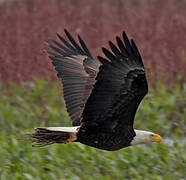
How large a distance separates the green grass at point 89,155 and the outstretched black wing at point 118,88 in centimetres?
63

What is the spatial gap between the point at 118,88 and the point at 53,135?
83cm

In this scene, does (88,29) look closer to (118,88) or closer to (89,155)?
(89,155)

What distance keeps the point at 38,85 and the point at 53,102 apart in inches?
23.2

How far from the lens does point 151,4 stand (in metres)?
12.2

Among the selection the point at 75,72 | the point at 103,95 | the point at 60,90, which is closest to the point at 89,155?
the point at 75,72

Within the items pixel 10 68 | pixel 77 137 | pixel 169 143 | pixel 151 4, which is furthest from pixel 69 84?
pixel 151 4

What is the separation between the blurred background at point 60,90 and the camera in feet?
19.6

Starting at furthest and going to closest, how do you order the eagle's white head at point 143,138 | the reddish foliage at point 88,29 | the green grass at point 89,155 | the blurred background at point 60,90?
1. the reddish foliage at point 88,29
2. the blurred background at point 60,90
3. the green grass at point 89,155
4. the eagle's white head at point 143,138

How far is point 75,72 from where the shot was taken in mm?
6098

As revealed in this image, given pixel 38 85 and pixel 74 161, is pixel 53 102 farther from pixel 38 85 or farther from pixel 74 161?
pixel 74 161

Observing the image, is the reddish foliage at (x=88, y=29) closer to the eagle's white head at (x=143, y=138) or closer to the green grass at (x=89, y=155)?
the green grass at (x=89, y=155)

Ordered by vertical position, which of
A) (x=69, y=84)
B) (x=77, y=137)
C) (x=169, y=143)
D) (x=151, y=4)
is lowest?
(x=169, y=143)

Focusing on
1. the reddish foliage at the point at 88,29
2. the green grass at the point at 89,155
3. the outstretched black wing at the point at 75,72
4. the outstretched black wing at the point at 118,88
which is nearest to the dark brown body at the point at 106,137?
the outstretched black wing at the point at 118,88

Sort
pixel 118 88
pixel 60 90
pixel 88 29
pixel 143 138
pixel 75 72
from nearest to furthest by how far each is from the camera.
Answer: pixel 118 88
pixel 143 138
pixel 75 72
pixel 60 90
pixel 88 29
